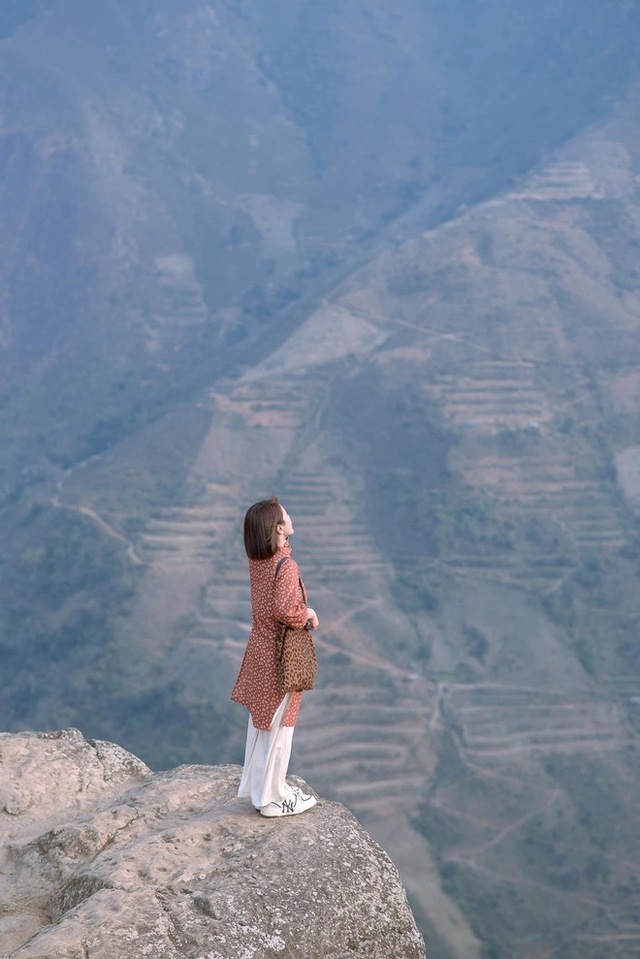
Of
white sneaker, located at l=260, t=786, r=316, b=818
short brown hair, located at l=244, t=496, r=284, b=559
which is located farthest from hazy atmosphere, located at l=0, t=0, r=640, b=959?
short brown hair, located at l=244, t=496, r=284, b=559

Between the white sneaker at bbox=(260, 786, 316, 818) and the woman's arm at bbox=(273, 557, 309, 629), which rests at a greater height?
the woman's arm at bbox=(273, 557, 309, 629)

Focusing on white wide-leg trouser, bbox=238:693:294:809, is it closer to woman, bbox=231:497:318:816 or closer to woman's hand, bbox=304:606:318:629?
woman, bbox=231:497:318:816

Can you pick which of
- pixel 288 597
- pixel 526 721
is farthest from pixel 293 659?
pixel 526 721

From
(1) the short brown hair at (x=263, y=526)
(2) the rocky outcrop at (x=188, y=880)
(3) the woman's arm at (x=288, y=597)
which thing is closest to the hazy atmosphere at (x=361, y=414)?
(2) the rocky outcrop at (x=188, y=880)

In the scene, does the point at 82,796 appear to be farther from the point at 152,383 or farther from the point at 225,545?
the point at 152,383

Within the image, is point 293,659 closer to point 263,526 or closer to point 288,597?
point 288,597

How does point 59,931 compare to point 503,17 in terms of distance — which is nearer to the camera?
point 59,931

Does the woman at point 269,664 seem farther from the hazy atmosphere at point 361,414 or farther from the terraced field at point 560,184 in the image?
the terraced field at point 560,184

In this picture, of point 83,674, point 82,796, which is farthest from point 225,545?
point 82,796
